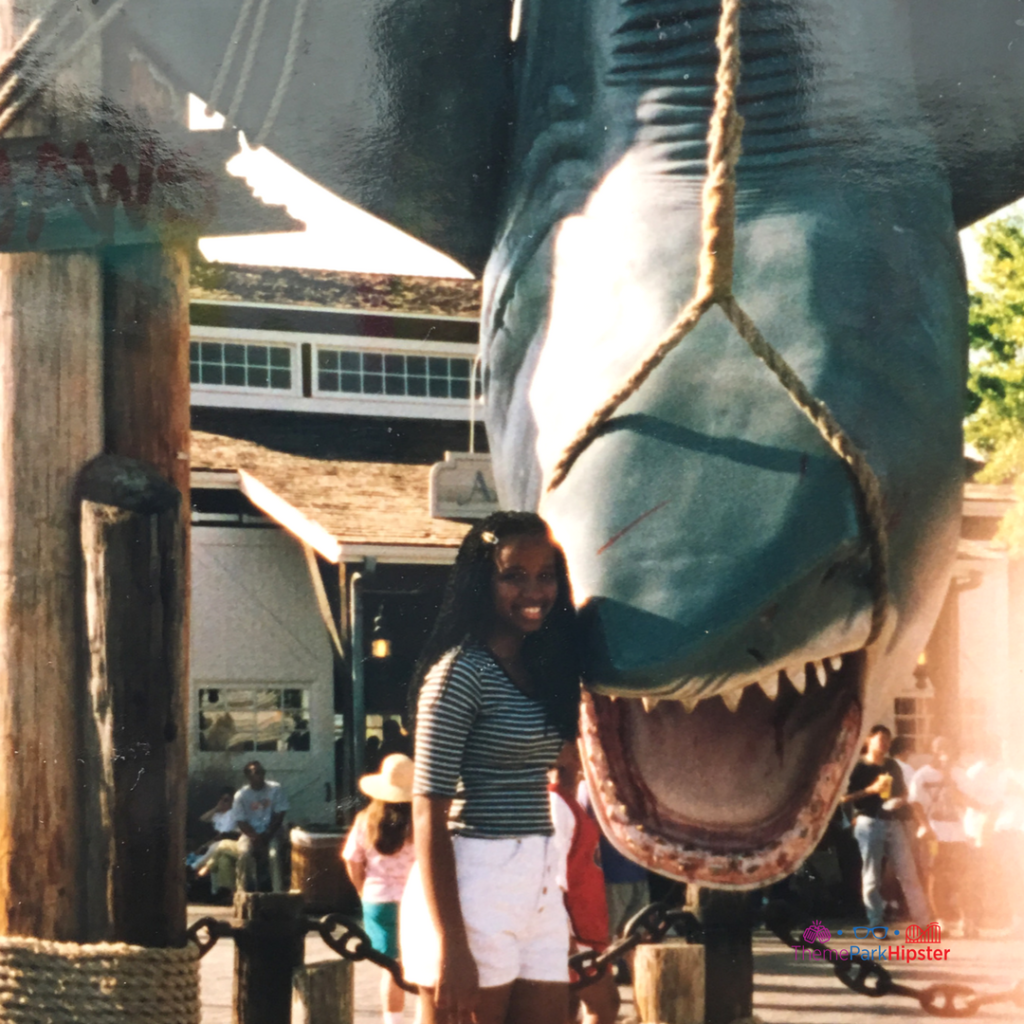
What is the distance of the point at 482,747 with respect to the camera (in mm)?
2195

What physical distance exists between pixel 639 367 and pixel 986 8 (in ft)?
2.45

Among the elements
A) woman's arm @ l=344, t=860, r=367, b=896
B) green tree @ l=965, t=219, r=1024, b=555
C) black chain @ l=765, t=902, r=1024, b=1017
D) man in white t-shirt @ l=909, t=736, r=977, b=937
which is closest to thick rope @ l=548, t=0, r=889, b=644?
black chain @ l=765, t=902, r=1024, b=1017

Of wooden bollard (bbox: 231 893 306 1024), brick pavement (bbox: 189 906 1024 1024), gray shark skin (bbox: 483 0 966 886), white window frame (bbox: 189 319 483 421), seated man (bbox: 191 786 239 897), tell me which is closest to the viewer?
gray shark skin (bbox: 483 0 966 886)

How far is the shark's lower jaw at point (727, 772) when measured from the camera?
6.31ft

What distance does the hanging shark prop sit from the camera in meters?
1.83

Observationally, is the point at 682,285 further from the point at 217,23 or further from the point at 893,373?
the point at 217,23

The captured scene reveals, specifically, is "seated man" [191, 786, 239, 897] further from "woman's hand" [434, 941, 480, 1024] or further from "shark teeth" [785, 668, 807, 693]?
"shark teeth" [785, 668, 807, 693]

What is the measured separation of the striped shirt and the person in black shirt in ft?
9.32

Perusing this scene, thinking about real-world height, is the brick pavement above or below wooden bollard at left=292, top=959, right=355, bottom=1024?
below

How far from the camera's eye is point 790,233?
6.61 ft

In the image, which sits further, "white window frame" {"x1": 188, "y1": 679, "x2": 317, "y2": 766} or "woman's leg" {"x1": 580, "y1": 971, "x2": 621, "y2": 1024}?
"white window frame" {"x1": 188, "y1": 679, "x2": 317, "y2": 766}

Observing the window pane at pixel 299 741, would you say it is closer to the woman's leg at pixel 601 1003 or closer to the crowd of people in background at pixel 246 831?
the crowd of people in background at pixel 246 831

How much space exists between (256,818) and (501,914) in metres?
2.04

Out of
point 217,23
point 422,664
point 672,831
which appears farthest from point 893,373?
point 217,23
